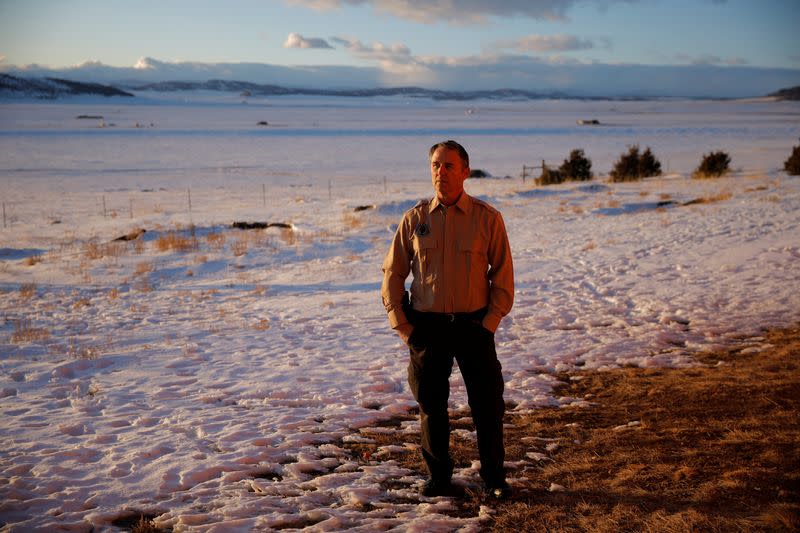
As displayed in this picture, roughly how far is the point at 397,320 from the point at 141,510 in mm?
1850

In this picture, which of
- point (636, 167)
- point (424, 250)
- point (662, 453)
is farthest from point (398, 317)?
point (636, 167)

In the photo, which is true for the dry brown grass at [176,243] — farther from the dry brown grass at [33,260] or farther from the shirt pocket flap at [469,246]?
the shirt pocket flap at [469,246]

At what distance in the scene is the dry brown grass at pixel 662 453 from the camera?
3848mm

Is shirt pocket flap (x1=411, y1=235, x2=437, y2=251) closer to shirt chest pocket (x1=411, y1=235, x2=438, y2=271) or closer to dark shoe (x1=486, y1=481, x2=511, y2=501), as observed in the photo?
shirt chest pocket (x1=411, y1=235, x2=438, y2=271)

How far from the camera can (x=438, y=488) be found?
13.9 feet

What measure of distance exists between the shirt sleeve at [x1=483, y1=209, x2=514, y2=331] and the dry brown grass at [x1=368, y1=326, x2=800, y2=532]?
3.63ft

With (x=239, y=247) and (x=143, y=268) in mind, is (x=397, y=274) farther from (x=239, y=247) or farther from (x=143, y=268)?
(x=239, y=247)

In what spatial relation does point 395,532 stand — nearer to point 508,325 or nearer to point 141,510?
point 141,510

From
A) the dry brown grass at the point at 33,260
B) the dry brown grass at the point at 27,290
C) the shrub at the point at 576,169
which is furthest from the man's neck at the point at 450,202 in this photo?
the shrub at the point at 576,169

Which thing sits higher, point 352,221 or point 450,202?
point 450,202

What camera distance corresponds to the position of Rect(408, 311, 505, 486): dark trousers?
3.98 m

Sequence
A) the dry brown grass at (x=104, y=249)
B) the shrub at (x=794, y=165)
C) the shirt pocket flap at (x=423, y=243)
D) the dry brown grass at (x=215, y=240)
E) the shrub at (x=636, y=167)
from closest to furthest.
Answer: the shirt pocket flap at (x=423, y=243) < the dry brown grass at (x=104, y=249) < the dry brown grass at (x=215, y=240) < the shrub at (x=794, y=165) < the shrub at (x=636, y=167)

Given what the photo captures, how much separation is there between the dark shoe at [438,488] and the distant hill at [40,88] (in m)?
183

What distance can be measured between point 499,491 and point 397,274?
4.51 ft
